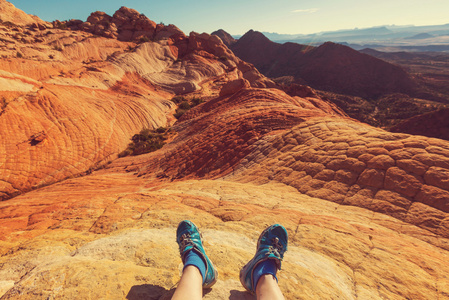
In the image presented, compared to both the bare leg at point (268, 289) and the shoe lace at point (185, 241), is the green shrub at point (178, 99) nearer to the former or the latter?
the shoe lace at point (185, 241)

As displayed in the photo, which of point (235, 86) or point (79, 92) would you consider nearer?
point (79, 92)

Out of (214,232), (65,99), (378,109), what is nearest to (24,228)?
(214,232)

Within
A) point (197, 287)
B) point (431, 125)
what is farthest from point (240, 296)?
point (431, 125)

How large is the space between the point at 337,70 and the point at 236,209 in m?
86.3

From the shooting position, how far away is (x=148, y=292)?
2422mm

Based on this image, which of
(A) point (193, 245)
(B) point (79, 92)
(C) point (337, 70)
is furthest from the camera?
(C) point (337, 70)

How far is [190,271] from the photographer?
254 cm

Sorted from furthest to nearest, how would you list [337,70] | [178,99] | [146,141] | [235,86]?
[337,70]
[178,99]
[235,86]
[146,141]

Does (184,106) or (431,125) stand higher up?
(184,106)

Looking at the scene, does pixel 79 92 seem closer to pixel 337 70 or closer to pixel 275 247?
pixel 275 247

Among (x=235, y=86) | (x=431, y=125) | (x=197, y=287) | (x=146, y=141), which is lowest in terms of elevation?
(x=431, y=125)

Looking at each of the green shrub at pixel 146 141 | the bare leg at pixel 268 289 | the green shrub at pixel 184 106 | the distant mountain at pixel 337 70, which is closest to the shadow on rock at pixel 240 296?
the bare leg at pixel 268 289

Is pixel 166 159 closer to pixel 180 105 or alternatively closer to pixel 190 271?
pixel 190 271

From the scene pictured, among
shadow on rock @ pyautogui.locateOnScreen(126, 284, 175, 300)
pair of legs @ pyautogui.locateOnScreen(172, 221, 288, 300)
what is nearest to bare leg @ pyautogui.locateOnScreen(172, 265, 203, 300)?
pair of legs @ pyautogui.locateOnScreen(172, 221, 288, 300)
